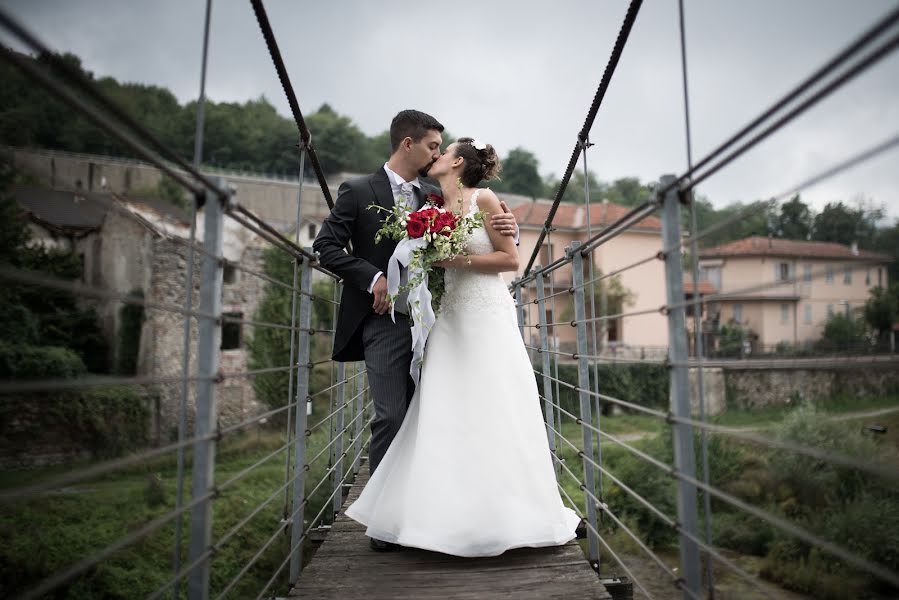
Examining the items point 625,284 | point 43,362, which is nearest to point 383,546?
point 43,362

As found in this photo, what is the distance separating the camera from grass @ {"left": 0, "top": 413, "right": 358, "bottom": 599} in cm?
1194

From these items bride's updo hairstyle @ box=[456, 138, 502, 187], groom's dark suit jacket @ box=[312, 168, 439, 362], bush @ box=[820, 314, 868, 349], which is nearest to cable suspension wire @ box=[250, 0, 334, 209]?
groom's dark suit jacket @ box=[312, 168, 439, 362]

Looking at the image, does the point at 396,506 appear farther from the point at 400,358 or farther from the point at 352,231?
the point at 352,231

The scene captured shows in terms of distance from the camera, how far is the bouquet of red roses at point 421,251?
7.38ft

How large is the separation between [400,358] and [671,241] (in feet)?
3.96

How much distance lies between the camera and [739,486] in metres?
17.7

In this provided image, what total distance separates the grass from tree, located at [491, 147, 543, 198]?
107ft

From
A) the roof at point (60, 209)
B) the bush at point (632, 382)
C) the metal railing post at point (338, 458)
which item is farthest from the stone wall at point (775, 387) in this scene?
the metal railing post at point (338, 458)

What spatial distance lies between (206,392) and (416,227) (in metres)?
1.08

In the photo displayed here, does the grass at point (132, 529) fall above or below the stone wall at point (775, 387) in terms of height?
below

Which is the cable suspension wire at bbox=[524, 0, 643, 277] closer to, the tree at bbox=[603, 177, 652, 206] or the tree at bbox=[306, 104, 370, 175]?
the tree at bbox=[603, 177, 652, 206]

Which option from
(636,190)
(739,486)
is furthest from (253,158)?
(739,486)

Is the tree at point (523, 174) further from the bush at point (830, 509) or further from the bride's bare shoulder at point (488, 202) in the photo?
the bride's bare shoulder at point (488, 202)

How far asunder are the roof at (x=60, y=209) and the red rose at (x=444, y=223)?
21223mm
